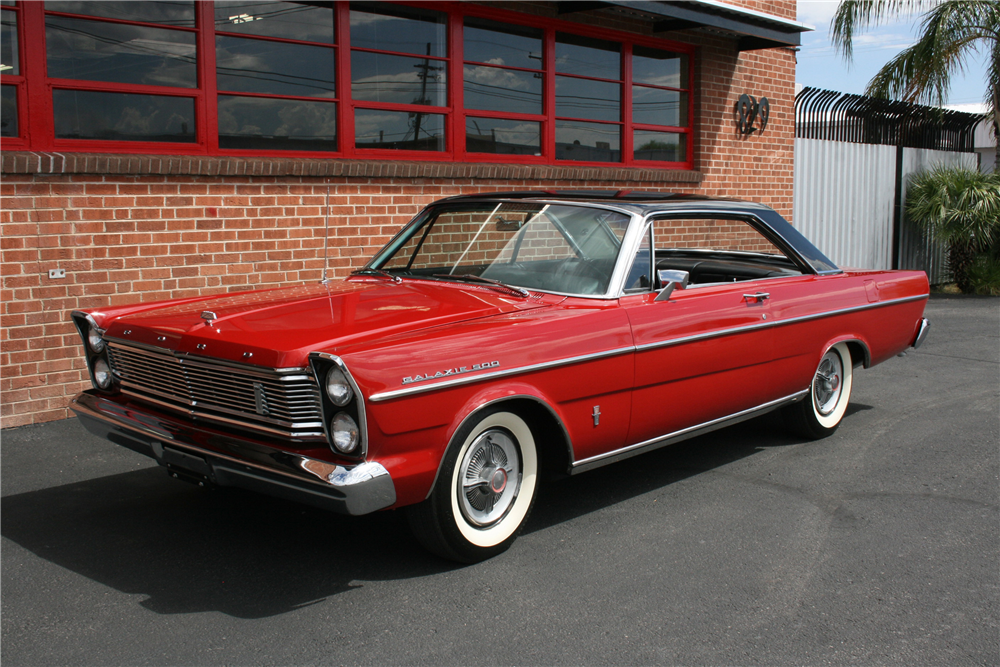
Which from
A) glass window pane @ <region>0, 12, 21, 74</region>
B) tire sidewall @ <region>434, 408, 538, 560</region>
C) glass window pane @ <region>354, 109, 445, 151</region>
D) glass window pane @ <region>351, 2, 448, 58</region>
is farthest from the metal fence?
glass window pane @ <region>0, 12, 21, 74</region>

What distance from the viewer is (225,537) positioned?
154 inches

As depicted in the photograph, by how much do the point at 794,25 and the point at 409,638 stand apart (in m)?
9.42

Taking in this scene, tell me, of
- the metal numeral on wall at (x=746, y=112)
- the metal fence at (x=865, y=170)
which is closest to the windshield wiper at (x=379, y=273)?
the metal numeral on wall at (x=746, y=112)

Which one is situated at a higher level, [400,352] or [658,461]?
[400,352]

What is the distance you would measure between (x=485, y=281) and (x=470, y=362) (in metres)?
1.03

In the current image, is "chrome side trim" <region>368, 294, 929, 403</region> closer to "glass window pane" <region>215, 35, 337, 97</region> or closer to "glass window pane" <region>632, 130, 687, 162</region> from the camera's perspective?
"glass window pane" <region>215, 35, 337, 97</region>

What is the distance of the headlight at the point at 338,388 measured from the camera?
3.12 metres

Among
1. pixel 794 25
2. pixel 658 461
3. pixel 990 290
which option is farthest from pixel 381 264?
pixel 990 290

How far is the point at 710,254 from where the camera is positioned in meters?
6.09

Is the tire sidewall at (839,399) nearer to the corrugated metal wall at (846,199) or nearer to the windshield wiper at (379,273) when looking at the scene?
the windshield wiper at (379,273)

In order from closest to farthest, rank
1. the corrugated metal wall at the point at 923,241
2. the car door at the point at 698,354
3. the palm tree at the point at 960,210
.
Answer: the car door at the point at 698,354
the palm tree at the point at 960,210
the corrugated metal wall at the point at 923,241

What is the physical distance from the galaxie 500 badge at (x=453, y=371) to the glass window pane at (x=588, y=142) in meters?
6.06

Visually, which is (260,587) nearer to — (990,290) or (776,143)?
(776,143)

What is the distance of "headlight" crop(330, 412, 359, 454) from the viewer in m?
3.15
